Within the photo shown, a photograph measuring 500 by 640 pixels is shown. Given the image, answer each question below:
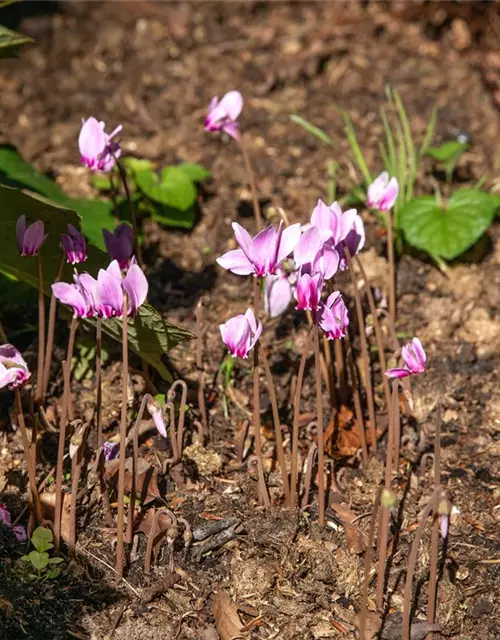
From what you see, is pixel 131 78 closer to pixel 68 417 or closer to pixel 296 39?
pixel 296 39

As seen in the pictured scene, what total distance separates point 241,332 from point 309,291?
0.21 metres

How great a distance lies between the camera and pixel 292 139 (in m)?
4.46

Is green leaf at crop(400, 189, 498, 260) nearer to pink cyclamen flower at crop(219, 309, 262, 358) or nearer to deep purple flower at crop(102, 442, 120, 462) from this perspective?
pink cyclamen flower at crop(219, 309, 262, 358)

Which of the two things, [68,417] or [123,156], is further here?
[123,156]

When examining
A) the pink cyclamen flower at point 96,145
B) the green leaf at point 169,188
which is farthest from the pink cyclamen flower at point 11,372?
the green leaf at point 169,188

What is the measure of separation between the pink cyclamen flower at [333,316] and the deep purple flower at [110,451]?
750mm

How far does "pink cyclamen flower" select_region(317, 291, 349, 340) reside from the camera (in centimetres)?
244

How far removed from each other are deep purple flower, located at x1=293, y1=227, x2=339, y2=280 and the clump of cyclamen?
413 mm

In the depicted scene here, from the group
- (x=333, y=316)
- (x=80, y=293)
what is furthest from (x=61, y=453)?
(x=333, y=316)

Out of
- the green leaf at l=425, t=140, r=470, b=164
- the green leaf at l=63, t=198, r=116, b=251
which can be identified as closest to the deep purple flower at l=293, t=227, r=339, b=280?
the green leaf at l=63, t=198, r=116, b=251

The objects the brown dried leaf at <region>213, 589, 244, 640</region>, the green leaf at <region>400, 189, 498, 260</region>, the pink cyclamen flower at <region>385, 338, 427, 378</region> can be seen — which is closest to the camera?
the pink cyclamen flower at <region>385, 338, 427, 378</region>

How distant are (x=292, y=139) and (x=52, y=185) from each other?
1.27m

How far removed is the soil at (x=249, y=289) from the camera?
2.54m

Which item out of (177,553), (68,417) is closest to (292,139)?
(68,417)
